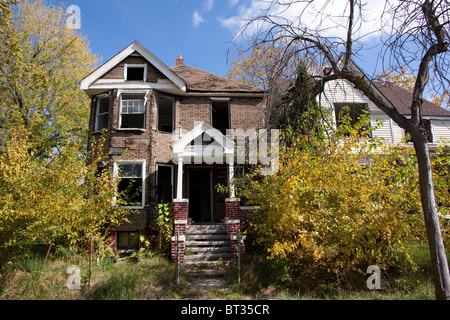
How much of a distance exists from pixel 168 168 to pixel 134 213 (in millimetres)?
2723

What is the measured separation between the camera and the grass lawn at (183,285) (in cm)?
639

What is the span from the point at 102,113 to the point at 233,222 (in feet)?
27.6

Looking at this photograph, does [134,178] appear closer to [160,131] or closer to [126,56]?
[160,131]

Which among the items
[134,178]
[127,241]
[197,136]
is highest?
[197,136]

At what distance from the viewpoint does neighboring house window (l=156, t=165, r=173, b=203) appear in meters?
12.8

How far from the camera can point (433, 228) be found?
4273 mm

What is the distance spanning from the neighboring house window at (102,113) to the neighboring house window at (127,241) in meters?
5.26

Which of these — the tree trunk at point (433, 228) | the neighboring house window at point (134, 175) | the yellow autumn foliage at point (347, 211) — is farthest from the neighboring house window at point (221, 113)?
the tree trunk at point (433, 228)

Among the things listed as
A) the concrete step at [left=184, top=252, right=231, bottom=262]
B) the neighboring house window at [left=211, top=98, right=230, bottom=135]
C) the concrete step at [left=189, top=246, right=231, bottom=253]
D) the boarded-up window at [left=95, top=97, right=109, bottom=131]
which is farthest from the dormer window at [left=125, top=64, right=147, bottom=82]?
the concrete step at [left=184, top=252, right=231, bottom=262]

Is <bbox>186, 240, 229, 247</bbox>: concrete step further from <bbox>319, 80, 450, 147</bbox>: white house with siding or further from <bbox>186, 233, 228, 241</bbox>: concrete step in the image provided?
<bbox>319, 80, 450, 147</bbox>: white house with siding

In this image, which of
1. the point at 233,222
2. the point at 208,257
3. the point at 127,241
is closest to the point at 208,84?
the point at 233,222
